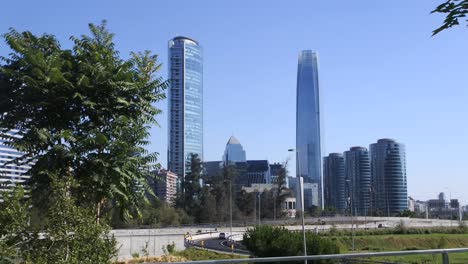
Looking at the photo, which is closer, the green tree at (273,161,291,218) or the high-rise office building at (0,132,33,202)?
the high-rise office building at (0,132,33,202)

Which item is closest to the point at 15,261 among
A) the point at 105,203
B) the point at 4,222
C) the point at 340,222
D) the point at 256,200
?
the point at 4,222

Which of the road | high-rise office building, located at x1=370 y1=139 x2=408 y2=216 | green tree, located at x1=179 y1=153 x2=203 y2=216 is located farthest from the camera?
high-rise office building, located at x1=370 y1=139 x2=408 y2=216

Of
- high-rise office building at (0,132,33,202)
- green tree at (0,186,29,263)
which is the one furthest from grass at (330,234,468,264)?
green tree at (0,186,29,263)

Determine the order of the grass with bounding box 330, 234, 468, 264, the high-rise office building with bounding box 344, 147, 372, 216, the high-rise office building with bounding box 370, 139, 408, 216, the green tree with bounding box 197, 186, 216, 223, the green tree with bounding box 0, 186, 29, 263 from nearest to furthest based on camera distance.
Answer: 1. the green tree with bounding box 0, 186, 29, 263
2. the grass with bounding box 330, 234, 468, 264
3. the green tree with bounding box 197, 186, 216, 223
4. the high-rise office building with bounding box 370, 139, 408, 216
5. the high-rise office building with bounding box 344, 147, 372, 216

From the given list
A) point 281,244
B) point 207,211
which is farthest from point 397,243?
point 207,211

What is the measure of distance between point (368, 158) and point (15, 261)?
19283 cm

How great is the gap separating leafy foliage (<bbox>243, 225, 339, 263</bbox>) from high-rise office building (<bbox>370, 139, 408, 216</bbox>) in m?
144

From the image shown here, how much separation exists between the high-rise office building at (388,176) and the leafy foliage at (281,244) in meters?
144

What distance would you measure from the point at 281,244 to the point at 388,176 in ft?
497

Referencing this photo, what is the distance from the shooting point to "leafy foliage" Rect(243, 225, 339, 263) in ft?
149

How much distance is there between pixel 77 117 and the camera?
15.5 meters

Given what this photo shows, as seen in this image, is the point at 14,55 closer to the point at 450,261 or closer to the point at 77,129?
the point at 77,129

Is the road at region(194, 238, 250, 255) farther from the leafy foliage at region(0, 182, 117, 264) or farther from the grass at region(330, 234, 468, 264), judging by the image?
the leafy foliage at region(0, 182, 117, 264)


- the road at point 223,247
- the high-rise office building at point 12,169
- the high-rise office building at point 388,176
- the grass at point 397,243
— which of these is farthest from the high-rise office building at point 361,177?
the high-rise office building at point 12,169
